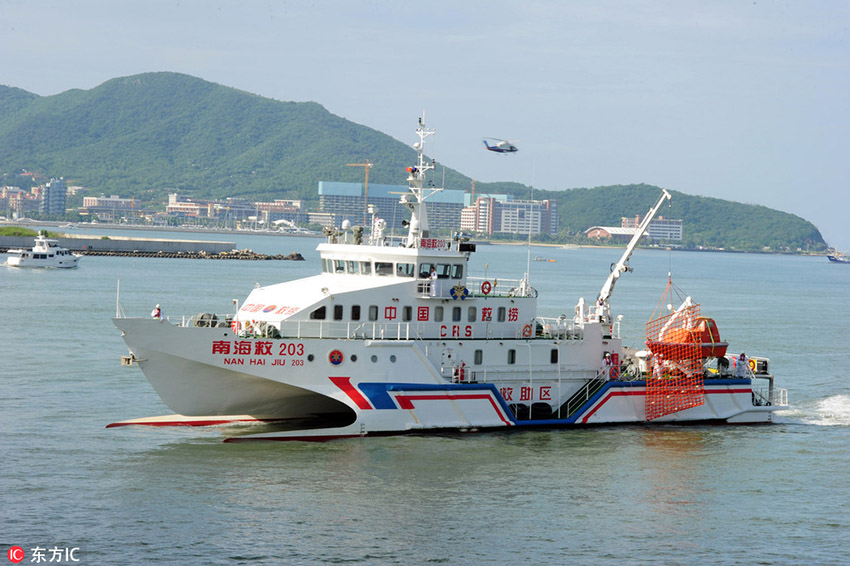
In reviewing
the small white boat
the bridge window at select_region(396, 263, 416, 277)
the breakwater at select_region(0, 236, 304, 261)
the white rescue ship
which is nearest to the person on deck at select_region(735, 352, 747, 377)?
the white rescue ship

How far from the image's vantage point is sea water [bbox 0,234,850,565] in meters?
18.2

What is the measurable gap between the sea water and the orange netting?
781 millimetres

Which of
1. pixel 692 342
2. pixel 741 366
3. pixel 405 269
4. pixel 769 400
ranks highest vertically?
pixel 405 269

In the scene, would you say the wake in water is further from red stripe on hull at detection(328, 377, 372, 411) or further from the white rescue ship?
red stripe on hull at detection(328, 377, 372, 411)

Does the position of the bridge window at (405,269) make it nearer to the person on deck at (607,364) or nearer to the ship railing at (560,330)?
the ship railing at (560,330)

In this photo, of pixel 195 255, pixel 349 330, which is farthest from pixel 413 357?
pixel 195 255

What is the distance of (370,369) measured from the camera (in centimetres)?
2455

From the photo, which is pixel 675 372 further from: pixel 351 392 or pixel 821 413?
pixel 351 392

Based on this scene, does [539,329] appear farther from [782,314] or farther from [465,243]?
[782,314]

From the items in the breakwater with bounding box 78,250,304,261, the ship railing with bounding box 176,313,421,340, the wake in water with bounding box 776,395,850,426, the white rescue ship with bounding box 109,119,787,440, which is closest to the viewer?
the white rescue ship with bounding box 109,119,787,440

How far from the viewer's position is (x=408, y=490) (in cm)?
2145

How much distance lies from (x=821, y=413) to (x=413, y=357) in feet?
50.8

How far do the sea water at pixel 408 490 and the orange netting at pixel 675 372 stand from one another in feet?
2.56

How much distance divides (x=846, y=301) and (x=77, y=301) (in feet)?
227
